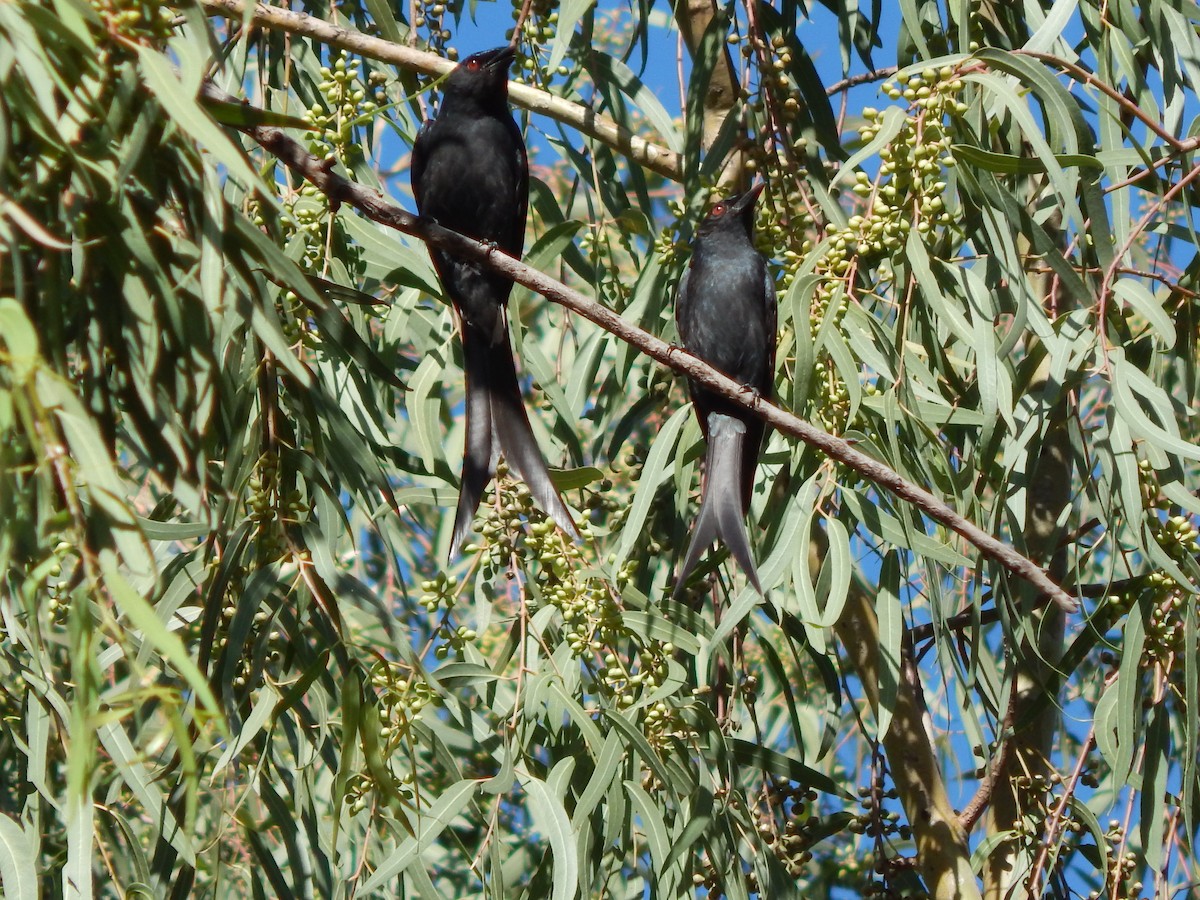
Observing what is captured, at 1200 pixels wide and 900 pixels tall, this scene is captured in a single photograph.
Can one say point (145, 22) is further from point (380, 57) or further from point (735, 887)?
point (735, 887)

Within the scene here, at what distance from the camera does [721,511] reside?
2408 millimetres

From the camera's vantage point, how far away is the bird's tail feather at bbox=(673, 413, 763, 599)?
2.26m

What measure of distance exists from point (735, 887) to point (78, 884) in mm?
909

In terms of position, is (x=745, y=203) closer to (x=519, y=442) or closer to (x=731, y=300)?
(x=731, y=300)

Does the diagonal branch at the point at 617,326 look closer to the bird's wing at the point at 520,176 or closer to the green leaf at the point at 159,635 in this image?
the green leaf at the point at 159,635

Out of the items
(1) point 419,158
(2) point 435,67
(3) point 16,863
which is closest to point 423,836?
(3) point 16,863

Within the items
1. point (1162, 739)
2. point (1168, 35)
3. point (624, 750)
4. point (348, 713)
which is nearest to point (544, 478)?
point (624, 750)

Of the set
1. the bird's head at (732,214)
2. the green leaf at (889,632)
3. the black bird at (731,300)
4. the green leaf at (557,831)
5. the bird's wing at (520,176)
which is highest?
the bird's wing at (520,176)

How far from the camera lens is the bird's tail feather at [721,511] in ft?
7.42

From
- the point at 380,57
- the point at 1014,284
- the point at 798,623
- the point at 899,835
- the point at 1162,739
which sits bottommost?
the point at 899,835

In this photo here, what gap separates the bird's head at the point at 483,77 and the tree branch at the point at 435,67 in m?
Answer: 0.51

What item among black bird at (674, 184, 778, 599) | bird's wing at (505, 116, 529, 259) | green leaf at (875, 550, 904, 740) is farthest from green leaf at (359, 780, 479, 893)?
bird's wing at (505, 116, 529, 259)

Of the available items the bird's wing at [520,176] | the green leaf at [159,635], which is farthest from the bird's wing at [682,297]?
the green leaf at [159,635]

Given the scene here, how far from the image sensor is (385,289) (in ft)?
8.38
